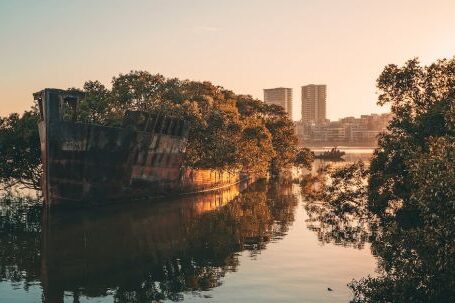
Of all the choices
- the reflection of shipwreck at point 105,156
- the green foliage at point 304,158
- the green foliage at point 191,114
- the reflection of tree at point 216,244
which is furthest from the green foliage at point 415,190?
the green foliage at point 304,158

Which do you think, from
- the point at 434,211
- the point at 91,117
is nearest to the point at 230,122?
the point at 91,117

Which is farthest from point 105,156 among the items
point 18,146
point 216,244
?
point 216,244

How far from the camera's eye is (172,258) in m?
28.1

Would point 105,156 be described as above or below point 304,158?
above

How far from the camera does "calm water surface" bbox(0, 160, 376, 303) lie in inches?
853

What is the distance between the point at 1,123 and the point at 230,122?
95.7ft

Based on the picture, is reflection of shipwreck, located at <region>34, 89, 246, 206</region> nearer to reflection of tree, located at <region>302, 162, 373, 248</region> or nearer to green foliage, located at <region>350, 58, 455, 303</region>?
reflection of tree, located at <region>302, 162, 373, 248</region>

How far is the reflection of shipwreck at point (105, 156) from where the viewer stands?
44.3 m

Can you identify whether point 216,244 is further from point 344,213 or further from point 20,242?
point 344,213

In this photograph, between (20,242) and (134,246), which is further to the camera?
(20,242)

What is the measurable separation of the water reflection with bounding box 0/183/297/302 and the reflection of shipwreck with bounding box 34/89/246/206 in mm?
2928

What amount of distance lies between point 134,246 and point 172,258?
4189 millimetres

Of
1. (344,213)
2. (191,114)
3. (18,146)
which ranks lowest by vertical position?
(344,213)

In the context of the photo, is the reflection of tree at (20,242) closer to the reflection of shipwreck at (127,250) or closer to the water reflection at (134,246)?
the water reflection at (134,246)
